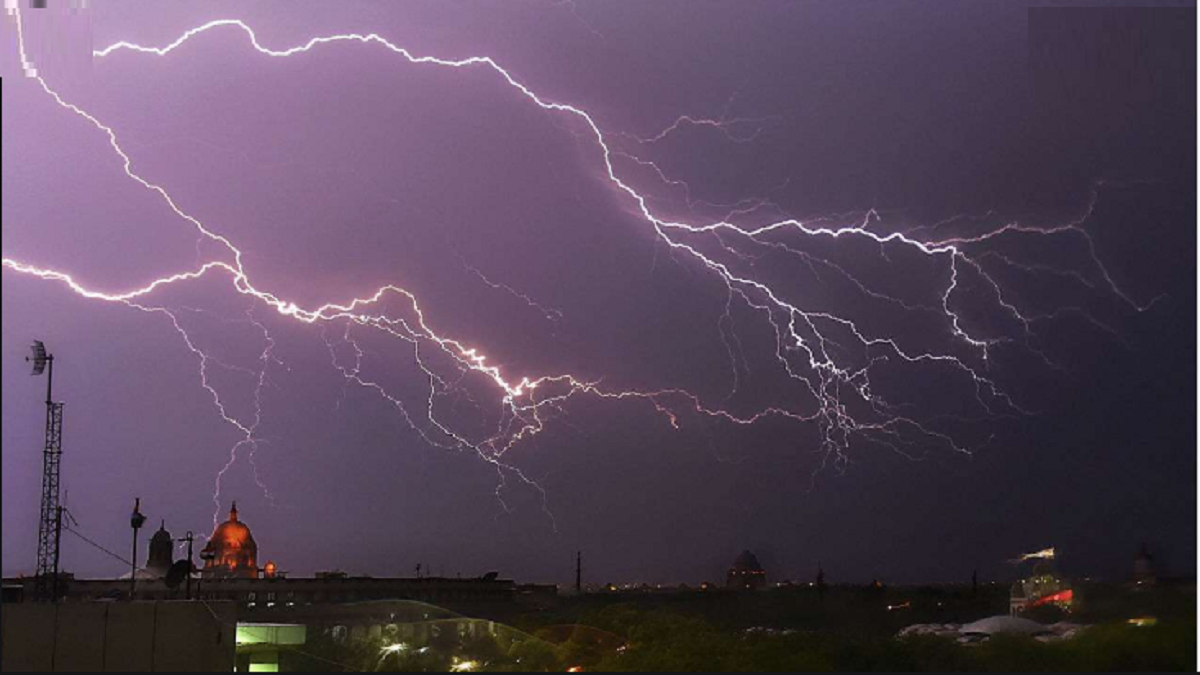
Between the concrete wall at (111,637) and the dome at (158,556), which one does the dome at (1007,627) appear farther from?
the dome at (158,556)

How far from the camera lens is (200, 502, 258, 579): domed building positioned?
66.6 metres

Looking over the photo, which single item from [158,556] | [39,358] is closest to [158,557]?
[158,556]

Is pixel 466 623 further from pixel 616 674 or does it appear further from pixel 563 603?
pixel 563 603

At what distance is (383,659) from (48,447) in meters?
8.82

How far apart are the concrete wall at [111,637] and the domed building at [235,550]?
4870 cm


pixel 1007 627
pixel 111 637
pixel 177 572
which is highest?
pixel 177 572

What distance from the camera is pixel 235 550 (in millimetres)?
68812

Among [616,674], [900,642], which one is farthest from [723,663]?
[900,642]

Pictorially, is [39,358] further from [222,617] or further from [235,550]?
[235,550]

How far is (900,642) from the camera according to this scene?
25.0 metres

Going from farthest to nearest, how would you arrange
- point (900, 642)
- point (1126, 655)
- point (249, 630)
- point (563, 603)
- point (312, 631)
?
1. point (563, 603)
2. point (312, 631)
3. point (249, 630)
4. point (900, 642)
5. point (1126, 655)

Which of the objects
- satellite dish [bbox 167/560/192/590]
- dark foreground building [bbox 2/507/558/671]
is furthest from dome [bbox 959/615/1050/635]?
satellite dish [bbox 167/560/192/590]

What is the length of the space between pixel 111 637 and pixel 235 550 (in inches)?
2075

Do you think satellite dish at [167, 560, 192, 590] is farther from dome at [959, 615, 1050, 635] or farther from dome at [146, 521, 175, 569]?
dome at [146, 521, 175, 569]
